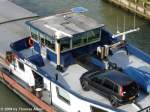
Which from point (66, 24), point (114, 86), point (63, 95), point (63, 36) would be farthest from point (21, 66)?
point (114, 86)

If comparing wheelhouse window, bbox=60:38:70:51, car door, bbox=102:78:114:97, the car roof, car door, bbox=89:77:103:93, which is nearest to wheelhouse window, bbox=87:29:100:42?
wheelhouse window, bbox=60:38:70:51

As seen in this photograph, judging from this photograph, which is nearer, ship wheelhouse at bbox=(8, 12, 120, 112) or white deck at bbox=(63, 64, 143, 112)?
white deck at bbox=(63, 64, 143, 112)

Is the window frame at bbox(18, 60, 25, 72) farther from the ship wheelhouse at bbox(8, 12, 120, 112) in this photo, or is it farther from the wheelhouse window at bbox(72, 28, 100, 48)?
the wheelhouse window at bbox(72, 28, 100, 48)

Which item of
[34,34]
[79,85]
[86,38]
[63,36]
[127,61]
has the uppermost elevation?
[63,36]

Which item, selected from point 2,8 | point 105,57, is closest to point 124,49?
point 105,57

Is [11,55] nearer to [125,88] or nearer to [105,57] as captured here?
[105,57]

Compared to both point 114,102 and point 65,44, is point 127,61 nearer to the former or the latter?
point 65,44

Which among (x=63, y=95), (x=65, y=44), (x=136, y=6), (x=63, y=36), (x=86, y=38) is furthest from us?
(x=136, y=6)
